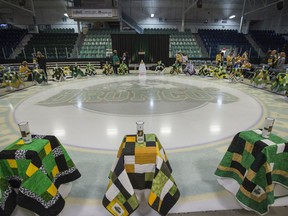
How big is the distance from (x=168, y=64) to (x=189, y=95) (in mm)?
8180

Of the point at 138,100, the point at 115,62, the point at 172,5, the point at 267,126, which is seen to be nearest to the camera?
the point at 267,126

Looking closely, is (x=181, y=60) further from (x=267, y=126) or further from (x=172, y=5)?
(x=172, y=5)

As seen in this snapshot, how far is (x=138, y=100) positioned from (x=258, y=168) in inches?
148

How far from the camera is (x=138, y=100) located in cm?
504

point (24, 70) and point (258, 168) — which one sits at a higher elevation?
point (24, 70)

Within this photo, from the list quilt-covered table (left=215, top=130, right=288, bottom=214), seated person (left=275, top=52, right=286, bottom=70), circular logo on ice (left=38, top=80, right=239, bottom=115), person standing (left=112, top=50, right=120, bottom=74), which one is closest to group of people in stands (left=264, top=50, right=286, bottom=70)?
seated person (left=275, top=52, right=286, bottom=70)

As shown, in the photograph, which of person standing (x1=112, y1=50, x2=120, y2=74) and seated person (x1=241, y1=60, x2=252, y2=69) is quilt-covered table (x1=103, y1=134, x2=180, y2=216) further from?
person standing (x1=112, y1=50, x2=120, y2=74)

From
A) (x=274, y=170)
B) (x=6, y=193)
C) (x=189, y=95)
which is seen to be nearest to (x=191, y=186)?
(x=274, y=170)

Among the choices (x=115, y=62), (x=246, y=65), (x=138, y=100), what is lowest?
(x=138, y=100)

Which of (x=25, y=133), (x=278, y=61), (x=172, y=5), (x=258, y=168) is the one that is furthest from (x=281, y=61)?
(x=172, y=5)

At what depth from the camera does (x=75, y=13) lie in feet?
47.3

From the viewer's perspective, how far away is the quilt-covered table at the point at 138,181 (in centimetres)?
147

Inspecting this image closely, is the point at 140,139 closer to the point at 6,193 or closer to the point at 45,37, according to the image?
the point at 6,193

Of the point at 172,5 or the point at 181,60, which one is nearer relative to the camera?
the point at 181,60
